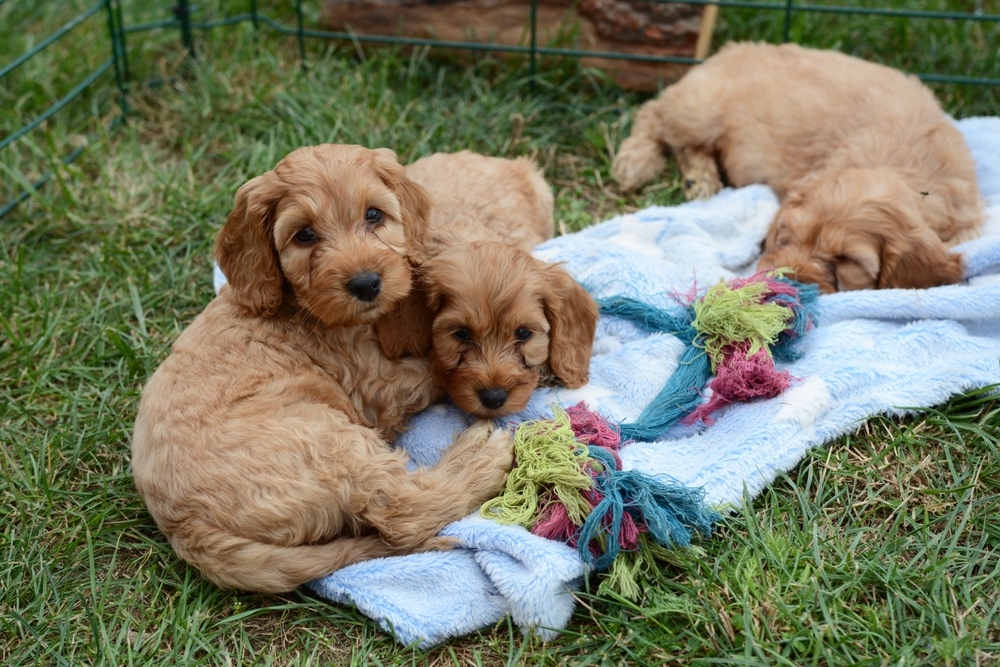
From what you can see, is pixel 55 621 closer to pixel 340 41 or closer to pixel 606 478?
pixel 606 478

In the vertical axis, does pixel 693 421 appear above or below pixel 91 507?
above

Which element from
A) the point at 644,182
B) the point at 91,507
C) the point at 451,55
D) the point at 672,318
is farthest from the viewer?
the point at 451,55

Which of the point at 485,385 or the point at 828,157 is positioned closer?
the point at 485,385

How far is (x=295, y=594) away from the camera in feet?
10.1

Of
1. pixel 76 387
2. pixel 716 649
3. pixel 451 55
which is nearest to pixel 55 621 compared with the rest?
pixel 76 387

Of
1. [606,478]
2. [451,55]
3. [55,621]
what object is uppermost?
[451,55]

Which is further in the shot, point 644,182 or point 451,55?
point 451,55

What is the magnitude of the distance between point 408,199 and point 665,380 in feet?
4.33

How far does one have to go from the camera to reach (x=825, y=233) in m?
4.15

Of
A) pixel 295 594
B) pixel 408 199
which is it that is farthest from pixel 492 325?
pixel 295 594

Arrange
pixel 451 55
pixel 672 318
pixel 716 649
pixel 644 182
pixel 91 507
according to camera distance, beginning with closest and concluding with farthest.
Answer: pixel 716 649
pixel 91 507
pixel 672 318
pixel 644 182
pixel 451 55

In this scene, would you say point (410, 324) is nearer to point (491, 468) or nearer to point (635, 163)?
point (491, 468)

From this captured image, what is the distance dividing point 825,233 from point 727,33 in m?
2.55

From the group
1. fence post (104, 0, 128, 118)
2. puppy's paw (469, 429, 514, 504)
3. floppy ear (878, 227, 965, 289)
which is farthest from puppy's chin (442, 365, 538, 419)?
fence post (104, 0, 128, 118)
